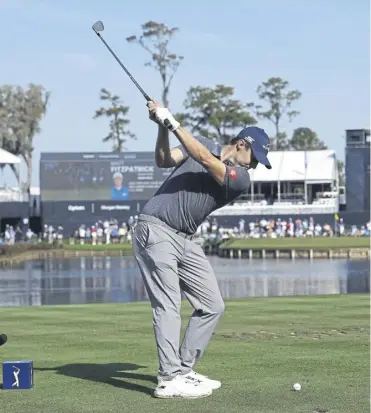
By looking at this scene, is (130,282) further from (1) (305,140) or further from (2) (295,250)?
(1) (305,140)

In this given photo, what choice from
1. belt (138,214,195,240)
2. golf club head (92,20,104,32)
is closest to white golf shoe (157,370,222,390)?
belt (138,214,195,240)

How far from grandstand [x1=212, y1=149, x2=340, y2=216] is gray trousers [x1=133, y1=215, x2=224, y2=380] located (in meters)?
A: 87.2

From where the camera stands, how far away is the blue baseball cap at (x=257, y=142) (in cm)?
890

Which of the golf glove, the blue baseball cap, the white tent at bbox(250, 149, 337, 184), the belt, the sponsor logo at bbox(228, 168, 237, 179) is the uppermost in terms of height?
the white tent at bbox(250, 149, 337, 184)

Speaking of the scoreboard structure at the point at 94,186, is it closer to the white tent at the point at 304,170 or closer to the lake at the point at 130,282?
the white tent at the point at 304,170

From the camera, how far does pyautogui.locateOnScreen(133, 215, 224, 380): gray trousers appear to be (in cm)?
870

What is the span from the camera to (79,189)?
3664 inches

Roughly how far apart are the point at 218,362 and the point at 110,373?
1.26 metres

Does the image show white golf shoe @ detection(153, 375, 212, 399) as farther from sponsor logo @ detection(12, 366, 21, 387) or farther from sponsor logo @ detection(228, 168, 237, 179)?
sponsor logo @ detection(228, 168, 237, 179)

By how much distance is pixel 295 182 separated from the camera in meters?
103

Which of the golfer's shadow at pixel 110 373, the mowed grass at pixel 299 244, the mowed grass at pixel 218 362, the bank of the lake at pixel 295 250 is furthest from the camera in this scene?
the mowed grass at pixel 299 244

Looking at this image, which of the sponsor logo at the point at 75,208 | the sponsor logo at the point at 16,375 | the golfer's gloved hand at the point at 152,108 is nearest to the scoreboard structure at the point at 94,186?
the sponsor logo at the point at 75,208

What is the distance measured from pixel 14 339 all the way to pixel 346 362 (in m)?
4.66

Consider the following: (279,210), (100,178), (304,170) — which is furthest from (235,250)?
(304,170)
